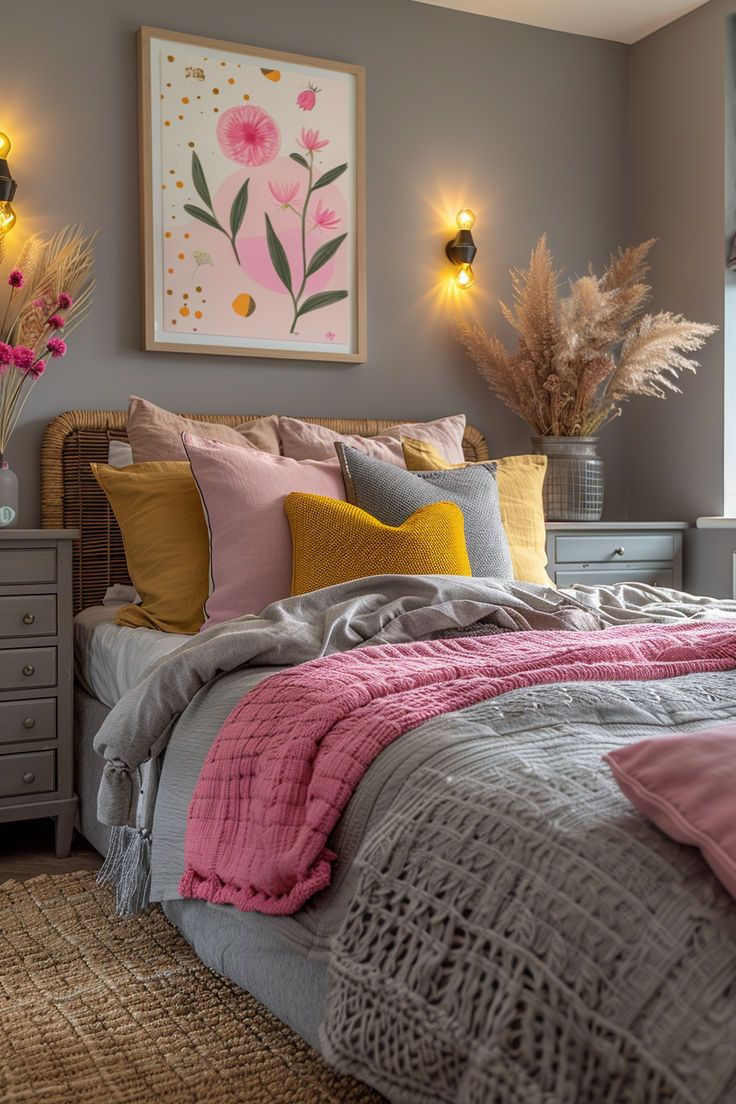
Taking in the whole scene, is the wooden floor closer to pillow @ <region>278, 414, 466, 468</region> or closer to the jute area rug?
the jute area rug

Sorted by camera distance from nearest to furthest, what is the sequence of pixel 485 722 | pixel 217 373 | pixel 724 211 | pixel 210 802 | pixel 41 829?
pixel 485 722, pixel 210 802, pixel 41 829, pixel 217 373, pixel 724 211

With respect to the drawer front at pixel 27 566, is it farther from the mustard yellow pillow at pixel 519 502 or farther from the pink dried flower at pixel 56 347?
the mustard yellow pillow at pixel 519 502


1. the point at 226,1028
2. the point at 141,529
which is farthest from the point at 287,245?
the point at 226,1028

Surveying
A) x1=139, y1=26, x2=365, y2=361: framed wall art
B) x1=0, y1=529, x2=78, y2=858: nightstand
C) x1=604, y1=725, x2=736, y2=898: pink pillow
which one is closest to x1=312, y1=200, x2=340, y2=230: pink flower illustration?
x1=139, y1=26, x2=365, y2=361: framed wall art

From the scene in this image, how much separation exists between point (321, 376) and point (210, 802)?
217cm

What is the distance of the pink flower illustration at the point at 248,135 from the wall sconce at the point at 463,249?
2.34 feet

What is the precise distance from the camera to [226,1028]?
175 cm

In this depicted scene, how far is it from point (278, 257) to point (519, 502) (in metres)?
1.18

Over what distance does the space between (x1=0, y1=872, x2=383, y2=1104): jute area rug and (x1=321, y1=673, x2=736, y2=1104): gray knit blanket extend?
0.46 m

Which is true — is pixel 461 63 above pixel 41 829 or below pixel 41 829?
above

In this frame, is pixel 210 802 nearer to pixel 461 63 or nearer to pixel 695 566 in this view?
pixel 695 566

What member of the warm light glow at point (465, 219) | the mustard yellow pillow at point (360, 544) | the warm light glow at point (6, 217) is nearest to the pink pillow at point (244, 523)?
the mustard yellow pillow at point (360, 544)

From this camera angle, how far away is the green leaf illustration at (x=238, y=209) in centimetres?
344

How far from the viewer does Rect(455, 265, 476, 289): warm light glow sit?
3.83 metres
